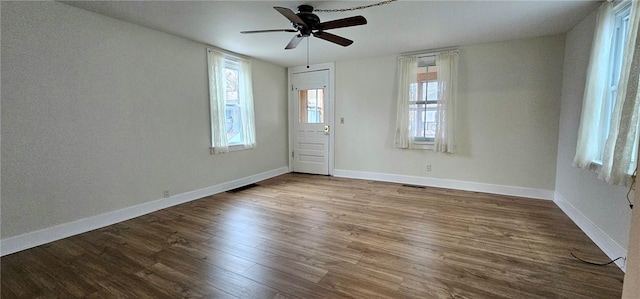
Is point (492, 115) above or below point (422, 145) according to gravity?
above

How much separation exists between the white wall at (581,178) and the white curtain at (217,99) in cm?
460

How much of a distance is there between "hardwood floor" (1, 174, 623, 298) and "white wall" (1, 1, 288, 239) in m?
0.45

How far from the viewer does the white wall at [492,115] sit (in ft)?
12.3

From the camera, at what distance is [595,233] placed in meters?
2.51

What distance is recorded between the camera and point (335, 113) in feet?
17.9

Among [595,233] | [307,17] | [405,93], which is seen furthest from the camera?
[405,93]

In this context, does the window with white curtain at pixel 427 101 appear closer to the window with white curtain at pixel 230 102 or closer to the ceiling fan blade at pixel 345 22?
the ceiling fan blade at pixel 345 22

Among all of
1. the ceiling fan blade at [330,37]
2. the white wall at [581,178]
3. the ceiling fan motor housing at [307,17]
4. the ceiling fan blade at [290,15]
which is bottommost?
the white wall at [581,178]

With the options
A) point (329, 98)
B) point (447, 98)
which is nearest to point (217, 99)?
point (329, 98)

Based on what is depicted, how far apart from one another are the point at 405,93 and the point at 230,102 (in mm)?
3049

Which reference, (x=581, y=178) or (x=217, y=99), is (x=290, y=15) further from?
(x=581, y=178)

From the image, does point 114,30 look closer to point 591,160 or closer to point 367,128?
point 367,128

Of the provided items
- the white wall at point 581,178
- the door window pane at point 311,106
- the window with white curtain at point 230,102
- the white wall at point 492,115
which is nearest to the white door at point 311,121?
the door window pane at point 311,106

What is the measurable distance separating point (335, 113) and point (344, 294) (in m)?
4.09
